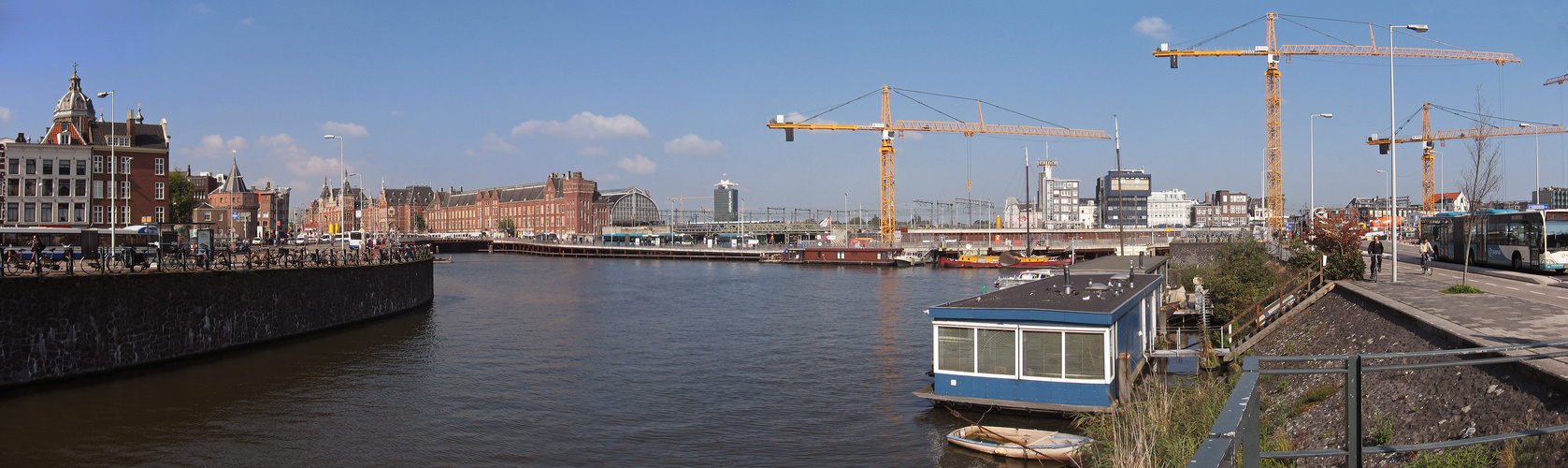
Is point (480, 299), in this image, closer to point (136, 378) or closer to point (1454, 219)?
Result: point (136, 378)

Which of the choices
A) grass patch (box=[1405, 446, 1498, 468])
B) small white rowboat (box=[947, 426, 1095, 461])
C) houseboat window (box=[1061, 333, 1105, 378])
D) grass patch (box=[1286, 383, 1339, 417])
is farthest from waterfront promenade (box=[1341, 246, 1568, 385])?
small white rowboat (box=[947, 426, 1095, 461])

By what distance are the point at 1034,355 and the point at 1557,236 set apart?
25449 mm

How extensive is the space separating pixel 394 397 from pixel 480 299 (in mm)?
31089

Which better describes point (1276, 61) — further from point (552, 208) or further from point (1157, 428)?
point (552, 208)

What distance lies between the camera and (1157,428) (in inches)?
584

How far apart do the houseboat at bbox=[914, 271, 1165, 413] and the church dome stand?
6571 centimetres

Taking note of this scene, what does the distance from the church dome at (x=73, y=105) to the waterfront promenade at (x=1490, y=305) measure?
7356cm

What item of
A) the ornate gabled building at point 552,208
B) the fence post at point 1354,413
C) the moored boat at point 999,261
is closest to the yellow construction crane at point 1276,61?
the moored boat at point 999,261

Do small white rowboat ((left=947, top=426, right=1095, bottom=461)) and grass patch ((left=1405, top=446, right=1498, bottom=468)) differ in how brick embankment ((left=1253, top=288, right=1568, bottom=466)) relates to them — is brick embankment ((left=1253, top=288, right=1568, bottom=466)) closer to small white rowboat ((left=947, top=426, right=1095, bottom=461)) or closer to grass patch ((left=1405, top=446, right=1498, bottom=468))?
grass patch ((left=1405, top=446, right=1498, bottom=468))

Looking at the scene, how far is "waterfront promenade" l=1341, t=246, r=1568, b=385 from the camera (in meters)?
15.3

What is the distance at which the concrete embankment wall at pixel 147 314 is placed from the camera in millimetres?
22844

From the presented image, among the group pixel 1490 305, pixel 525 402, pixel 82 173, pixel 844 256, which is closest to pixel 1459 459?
pixel 1490 305

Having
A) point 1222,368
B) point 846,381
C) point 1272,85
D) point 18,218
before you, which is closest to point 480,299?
point 18,218

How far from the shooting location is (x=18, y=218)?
49406 millimetres
